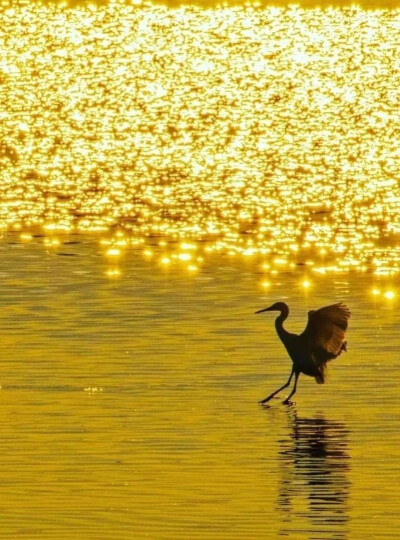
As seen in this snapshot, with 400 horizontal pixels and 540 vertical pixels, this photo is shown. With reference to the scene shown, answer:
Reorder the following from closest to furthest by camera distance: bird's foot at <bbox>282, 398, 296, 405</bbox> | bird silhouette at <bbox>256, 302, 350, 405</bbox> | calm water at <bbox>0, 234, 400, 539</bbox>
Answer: calm water at <bbox>0, 234, 400, 539</bbox> → bird's foot at <bbox>282, 398, 296, 405</bbox> → bird silhouette at <bbox>256, 302, 350, 405</bbox>

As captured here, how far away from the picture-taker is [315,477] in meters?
21.6

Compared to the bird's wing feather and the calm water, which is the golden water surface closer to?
the calm water

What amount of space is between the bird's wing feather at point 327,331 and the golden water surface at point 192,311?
1.70 ft

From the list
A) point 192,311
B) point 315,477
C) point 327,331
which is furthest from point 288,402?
point 192,311

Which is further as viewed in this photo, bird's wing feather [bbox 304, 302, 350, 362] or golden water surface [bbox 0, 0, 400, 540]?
bird's wing feather [bbox 304, 302, 350, 362]

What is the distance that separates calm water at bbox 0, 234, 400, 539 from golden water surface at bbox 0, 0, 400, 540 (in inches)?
1.6

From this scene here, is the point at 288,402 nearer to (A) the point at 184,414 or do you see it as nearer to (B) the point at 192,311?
(A) the point at 184,414

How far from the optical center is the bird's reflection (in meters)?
19.7

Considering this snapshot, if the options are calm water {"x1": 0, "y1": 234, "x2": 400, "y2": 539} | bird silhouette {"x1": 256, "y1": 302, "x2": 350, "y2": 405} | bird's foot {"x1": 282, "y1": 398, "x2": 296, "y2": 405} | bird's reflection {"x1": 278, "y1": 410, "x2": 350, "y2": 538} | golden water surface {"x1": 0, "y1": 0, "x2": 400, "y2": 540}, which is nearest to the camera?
bird's reflection {"x1": 278, "y1": 410, "x2": 350, "y2": 538}

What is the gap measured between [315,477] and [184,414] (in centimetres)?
329

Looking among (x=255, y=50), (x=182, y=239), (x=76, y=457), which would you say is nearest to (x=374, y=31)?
(x=255, y=50)

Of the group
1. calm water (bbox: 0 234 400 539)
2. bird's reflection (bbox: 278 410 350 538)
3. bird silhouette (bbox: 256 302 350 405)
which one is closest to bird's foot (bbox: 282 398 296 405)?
bird silhouette (bbox: 256 302 350 405)

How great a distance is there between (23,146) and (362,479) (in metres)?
38.6

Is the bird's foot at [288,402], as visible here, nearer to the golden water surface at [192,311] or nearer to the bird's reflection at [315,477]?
the golden water surface at [192,311]
